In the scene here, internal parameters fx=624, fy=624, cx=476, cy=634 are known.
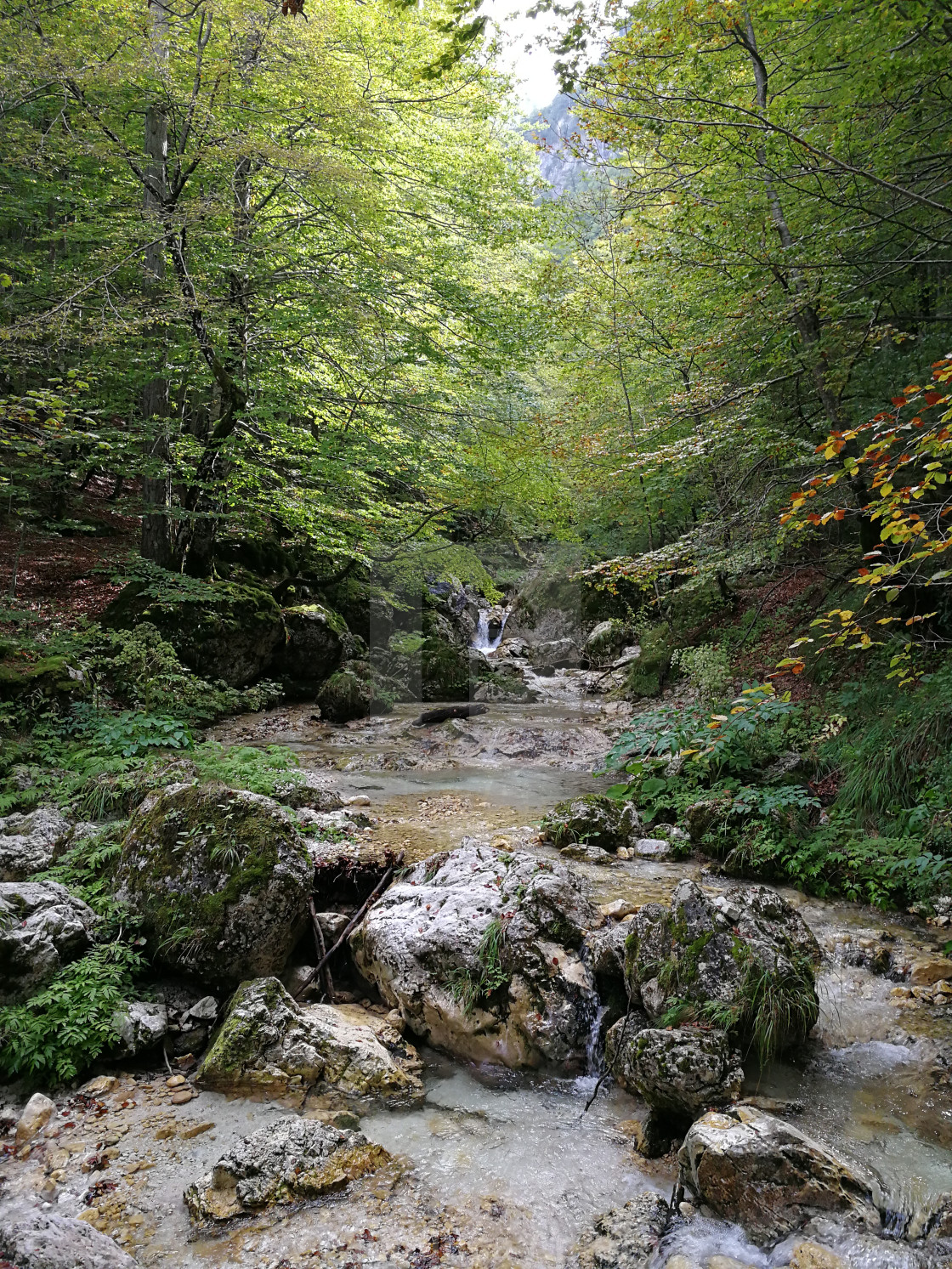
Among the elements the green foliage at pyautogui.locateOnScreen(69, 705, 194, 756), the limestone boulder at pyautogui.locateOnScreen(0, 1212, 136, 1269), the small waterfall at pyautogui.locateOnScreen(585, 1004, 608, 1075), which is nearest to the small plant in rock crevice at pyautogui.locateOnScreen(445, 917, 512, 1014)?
the small waterfall at pyautogui.locateOnScreen(585, 1004, 608, 1075)

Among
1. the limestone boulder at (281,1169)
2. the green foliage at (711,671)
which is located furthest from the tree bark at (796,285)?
the limestone boulder at (281,1169)

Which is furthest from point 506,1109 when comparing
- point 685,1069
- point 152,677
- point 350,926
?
point 152,677

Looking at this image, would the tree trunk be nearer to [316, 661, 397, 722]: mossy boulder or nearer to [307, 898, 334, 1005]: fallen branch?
[316, 661, 397, 722]: mossy boulder

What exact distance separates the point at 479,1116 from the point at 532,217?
11.4 meters

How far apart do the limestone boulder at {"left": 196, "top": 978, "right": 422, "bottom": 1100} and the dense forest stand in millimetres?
622

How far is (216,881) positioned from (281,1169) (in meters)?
1.99

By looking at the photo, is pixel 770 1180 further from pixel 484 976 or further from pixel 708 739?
pixel 708 739

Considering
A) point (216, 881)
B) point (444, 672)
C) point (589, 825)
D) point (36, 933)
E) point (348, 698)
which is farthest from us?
point (444, 672)

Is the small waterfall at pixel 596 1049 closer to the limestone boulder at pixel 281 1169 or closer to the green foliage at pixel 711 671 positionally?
the limestone boulder at pixel 281 1169

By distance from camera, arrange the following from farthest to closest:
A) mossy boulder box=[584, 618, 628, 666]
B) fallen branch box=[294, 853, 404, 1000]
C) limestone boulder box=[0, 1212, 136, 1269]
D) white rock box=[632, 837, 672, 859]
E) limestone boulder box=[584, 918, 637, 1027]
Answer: mossy boulder box=[584, 618, 628, 666] < white rock box=[632, 837, 672, 859] < fallen branch box=[294, 853, 404, 1000] < limestone boulder box=[584, 918, 637, 1027] < limestone boulder box=[0, 1212, 136, 1269]

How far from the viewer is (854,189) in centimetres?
543

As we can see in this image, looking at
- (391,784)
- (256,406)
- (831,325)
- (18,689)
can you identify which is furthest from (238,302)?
(831,325)

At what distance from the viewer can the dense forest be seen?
4.74 metres

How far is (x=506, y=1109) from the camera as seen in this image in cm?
362
